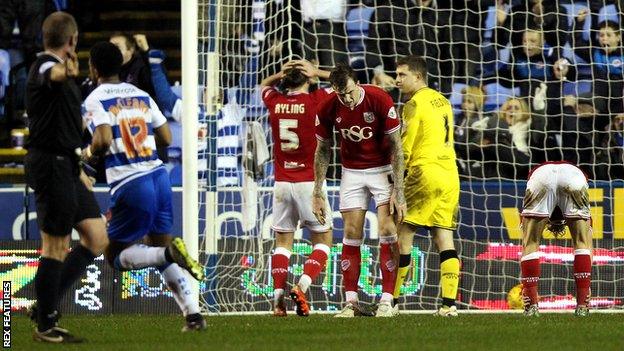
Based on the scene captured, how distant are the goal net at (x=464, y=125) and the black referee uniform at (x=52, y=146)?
14.2 feet

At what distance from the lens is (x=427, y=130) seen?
38.1 feet

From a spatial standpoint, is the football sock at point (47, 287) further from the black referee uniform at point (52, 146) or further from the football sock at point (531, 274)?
the football sock at point (531, 274)

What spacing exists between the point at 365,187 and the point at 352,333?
2.31 m

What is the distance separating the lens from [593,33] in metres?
16.4

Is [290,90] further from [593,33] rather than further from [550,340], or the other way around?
[593,33]

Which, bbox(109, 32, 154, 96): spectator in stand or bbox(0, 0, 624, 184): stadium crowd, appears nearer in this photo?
bbox(0, 0, 624, 184): stadium crowd

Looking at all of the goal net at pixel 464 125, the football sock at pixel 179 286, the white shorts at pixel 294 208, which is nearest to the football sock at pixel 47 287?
the football sock at pixel 179 286

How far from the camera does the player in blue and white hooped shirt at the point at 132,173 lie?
30.0ft

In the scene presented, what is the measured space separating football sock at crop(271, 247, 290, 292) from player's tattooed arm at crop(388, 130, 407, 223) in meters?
1.42

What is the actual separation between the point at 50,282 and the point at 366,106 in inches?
140

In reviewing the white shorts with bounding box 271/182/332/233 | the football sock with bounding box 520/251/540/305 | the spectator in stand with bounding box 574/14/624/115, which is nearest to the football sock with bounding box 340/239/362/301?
the white shorts with bounding box 271/182/332/233

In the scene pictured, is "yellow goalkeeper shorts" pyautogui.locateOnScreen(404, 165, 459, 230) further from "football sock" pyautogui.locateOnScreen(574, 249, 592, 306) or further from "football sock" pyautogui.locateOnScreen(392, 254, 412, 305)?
"football sock" pyautogui.locateOnScreen(574, 249, 592, 306)

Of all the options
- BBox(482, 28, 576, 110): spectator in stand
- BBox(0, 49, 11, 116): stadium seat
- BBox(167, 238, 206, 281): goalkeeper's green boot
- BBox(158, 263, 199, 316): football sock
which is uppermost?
BBox(0, 49, 11, 116): stadium seat

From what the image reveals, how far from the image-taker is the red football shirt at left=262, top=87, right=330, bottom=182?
39.7 feet
